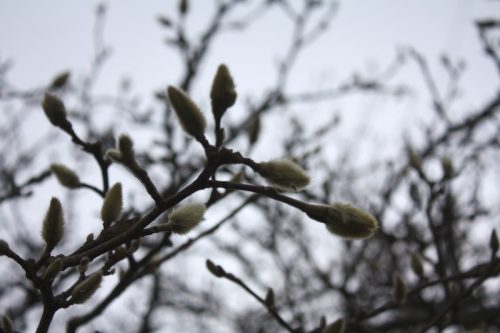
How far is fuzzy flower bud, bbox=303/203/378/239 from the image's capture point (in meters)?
0.99

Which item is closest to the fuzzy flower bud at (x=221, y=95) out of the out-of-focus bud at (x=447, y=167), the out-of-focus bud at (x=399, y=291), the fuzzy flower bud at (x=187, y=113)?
the fuzzy flower bud at (x=187, y=113)

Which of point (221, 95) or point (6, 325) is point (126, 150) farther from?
point (6, 325)

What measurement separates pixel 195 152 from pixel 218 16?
60.3 inches

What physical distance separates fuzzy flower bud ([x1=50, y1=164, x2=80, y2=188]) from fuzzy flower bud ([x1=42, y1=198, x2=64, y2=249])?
1.70ft

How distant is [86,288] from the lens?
1132 millimetres

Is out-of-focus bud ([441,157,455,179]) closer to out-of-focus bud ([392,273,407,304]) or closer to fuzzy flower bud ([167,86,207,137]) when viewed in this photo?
out-of-focus bud ([392,273,407,304])

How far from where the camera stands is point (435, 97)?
4242 millimetres

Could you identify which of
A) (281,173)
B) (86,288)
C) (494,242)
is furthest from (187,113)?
(494,242)

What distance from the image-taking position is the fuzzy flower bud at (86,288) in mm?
1123

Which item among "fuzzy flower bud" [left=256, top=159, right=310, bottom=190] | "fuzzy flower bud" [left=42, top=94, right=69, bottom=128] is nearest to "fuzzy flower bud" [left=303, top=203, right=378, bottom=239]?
"fuzzy flower bud" [left=256, top=159, right=310, bottom=190]

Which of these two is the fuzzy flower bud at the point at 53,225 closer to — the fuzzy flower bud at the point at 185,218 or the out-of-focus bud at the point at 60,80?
the fuzzy flower bud at the point at 185,218

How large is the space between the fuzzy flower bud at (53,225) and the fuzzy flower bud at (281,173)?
1.76 ft

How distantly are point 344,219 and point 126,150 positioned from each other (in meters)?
0.53

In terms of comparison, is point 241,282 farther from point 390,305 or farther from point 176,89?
point 176,89
